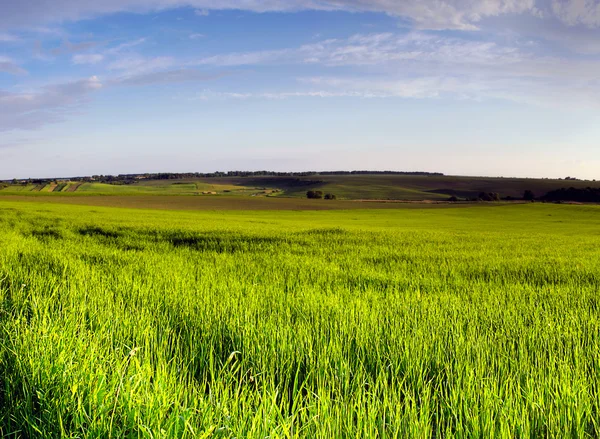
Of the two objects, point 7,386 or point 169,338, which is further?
point 169,338

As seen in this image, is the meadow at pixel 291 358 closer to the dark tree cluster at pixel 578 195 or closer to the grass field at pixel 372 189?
the grass field at pixel 372 189

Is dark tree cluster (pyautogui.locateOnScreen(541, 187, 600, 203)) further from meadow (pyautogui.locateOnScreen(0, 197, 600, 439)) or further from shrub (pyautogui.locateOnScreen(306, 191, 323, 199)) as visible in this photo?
meadow (pyautogui.locateOnScreen(0, 197, 600, 439))

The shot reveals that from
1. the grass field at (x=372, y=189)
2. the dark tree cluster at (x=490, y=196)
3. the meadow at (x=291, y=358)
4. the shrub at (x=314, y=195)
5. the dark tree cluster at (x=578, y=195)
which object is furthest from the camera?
the shrub at (x=314, y=195)

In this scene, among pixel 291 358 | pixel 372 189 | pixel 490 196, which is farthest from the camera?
pixel 372 189

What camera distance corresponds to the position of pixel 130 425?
7.02 ft

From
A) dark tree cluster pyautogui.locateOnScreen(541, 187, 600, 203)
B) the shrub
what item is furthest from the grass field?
dark tree cluster pyautogui.locateOnScreen(541, 187, 600, 203)

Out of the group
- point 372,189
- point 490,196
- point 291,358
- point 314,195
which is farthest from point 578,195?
point 291,358

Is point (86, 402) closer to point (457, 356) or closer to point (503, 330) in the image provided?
point (457, 356)

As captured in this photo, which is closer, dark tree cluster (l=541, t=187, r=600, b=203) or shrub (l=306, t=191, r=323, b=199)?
A: dark tree cluster (l=541, t=187, r=600, b=203)

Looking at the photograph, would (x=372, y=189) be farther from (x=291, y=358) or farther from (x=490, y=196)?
(x=291, y=358)

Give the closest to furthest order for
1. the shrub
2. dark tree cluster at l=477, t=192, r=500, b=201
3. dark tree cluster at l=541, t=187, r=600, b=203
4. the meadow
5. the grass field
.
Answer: the meadow
dark tree cluster at l=541, t=187, r=600, b=203
dark tree cluster at l=477, t=192, r=500, b=201
the grass field
the shrub

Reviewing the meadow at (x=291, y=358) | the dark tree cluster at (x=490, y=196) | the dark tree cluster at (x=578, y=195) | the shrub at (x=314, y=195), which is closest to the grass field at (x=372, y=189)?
the shrub at (x=314, y=195)

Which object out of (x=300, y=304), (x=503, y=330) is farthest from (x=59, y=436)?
(x=503, y=330)

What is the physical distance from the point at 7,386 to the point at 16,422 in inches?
16.1
